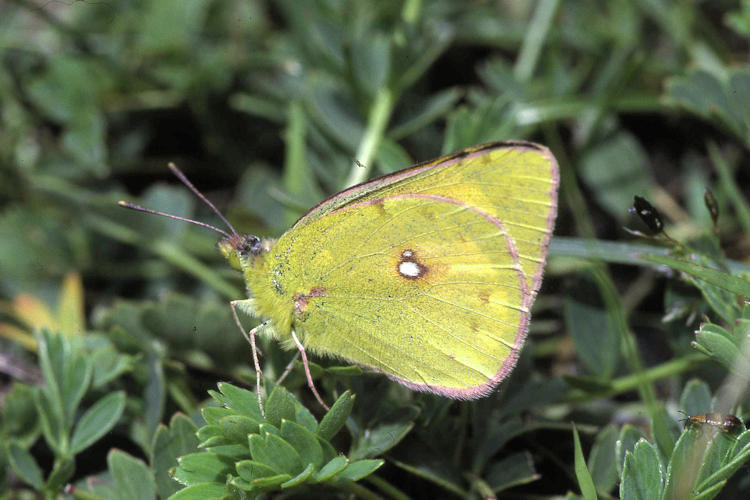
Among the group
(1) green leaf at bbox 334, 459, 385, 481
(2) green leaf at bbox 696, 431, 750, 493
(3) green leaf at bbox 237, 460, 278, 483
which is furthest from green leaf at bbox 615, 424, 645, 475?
(3) green leaf at bbox 237, 460, 278, 483

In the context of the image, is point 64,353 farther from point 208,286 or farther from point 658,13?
point 658,13

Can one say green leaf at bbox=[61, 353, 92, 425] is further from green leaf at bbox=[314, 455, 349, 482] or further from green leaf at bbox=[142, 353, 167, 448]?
green leaf at bbox=[314, 455, 349, 482]

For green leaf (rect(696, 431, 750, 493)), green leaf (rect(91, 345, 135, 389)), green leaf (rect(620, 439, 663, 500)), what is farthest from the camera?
green leaf (rect(91, 345, 135, 389))

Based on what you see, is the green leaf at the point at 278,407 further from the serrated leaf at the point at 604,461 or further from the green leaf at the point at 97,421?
the serrated leaf at the point at 604,461

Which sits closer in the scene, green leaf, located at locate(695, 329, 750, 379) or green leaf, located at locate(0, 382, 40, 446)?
green leaf, located at locate(695, 329, 750, 379)

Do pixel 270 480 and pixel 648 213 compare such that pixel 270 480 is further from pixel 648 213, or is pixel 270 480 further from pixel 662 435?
pixel 648 213

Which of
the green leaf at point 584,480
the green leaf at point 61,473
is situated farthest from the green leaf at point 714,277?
the green leaf at point 61,473

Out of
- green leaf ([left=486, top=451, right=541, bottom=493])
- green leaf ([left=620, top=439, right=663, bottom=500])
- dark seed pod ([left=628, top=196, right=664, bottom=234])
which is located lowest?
green leaf ([left=486, top=451, right=541, bottom=493])

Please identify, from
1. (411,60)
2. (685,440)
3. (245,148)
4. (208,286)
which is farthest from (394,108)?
(685,440)
